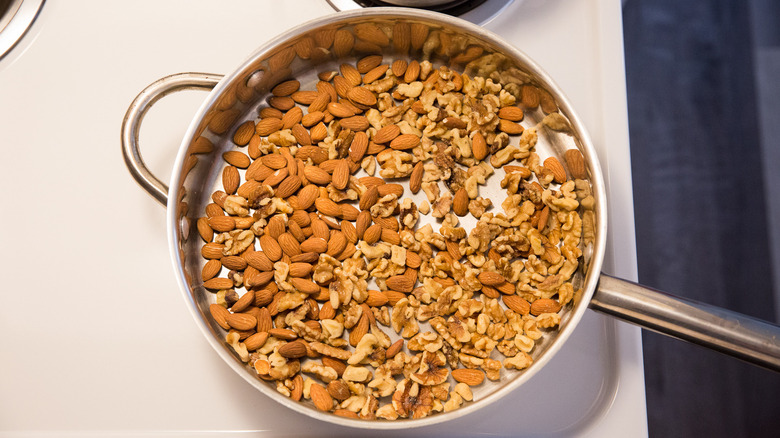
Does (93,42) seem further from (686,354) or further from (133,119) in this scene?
(686,354)

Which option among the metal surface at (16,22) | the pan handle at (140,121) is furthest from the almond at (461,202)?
the metal surface at (16,22)

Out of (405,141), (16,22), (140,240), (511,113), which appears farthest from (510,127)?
(16,22)

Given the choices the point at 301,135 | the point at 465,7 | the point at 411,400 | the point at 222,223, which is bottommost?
the point at 411,400

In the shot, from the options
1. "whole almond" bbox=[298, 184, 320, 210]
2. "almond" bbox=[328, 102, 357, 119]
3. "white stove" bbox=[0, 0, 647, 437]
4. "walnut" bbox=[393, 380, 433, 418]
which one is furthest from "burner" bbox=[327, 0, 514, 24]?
"walnut" bbox=[393, 380, 433, 418]

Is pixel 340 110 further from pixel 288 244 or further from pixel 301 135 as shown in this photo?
pixel 288 244

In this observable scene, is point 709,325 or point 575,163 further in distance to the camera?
point 575,163

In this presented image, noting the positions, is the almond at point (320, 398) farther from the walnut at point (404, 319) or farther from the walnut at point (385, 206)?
the walnut at point (385, 206)

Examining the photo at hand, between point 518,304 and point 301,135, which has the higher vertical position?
point 301,135

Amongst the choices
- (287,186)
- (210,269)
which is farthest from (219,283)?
(287,186)
